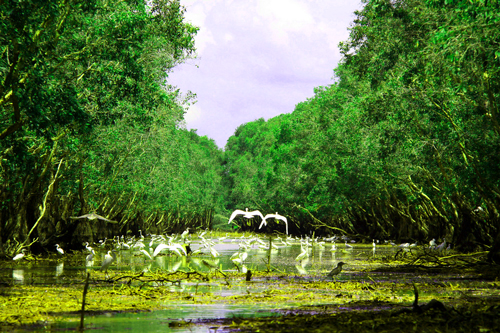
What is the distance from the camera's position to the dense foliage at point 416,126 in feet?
45.5

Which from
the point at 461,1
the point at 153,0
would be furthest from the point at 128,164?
the point at 461,1

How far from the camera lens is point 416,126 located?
22.7m

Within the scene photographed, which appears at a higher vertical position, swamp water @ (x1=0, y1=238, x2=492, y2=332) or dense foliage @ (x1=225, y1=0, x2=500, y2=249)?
dense foliage @ (x1=225, y1=0, x2=500, y2=249)

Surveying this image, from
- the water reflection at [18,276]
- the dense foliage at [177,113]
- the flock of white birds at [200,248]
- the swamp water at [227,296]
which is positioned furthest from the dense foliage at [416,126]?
the water reflection at [18,276]

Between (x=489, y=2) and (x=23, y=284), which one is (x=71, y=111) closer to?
(x=23, y=284)

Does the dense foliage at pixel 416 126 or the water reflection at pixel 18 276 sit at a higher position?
the dense foliage at pixel 416 126

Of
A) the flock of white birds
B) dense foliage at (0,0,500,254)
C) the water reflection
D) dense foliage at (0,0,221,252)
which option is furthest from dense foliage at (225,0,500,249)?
the water reflection

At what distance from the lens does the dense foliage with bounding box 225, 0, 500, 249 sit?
45.5 feet

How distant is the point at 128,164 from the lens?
32.6 meters

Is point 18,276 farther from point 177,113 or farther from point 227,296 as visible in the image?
point 177,113

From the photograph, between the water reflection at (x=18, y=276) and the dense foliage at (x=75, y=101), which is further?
the water reflection at (x=18, y=276)

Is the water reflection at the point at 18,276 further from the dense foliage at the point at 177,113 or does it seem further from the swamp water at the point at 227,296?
the dense foliage at the point at 177,113

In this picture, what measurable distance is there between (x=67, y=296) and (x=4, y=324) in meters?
3.07

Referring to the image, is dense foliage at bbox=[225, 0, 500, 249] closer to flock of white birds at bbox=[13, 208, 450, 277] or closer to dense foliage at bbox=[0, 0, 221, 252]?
flock of white birds at bbox=[13, 208, 450, 277]
